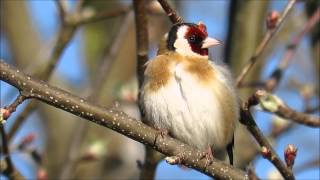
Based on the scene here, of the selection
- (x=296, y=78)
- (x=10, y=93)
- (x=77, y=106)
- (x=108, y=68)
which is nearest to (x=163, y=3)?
(x=77, y=106)

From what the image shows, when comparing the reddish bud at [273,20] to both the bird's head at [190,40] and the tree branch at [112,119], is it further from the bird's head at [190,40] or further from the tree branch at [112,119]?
the tree branch at [112,119]

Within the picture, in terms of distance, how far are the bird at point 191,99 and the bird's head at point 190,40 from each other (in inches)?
0.8

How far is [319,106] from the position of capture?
4.32m

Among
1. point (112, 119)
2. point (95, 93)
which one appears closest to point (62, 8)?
point (95, 93)

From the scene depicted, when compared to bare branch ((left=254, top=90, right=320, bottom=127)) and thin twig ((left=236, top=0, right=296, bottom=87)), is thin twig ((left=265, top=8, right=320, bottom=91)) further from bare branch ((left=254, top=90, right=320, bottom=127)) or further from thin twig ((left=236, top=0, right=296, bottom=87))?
bare branch ((left=254, top=90, right=320, bottom=127))

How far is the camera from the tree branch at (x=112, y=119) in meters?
2.63

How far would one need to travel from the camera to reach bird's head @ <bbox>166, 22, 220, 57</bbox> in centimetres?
377

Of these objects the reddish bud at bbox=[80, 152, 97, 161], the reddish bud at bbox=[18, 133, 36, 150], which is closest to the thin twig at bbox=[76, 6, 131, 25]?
the reddish bud at bbox=[18, 133, 36, 150]

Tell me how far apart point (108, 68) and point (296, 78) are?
241cm

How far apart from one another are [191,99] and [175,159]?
1.85ft

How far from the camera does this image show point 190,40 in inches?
150

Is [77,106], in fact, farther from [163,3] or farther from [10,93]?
[10,93]

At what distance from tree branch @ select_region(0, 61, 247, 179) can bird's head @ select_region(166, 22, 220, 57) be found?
33.6 inches

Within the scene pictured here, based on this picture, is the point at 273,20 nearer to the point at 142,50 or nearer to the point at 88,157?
the point at 142,50
